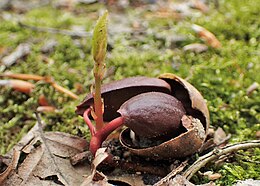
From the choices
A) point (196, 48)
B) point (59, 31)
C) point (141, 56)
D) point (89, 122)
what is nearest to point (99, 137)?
point (89, 122)

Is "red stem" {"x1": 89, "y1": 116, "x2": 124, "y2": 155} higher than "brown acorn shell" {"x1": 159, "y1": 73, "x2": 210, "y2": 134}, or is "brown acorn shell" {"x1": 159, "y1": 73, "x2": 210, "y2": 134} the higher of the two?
"brown acorn shell" {"x1": 159, "y1": 73, "x2": 210, "y2": 134}

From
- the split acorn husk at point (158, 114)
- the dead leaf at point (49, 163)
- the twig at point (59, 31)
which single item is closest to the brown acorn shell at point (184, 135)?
the split acorn husk at point (158, 114)

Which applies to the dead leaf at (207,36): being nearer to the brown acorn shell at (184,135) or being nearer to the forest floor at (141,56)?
the forest floor at (141,56)

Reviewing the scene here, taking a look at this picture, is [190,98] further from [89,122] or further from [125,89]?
[89,122]

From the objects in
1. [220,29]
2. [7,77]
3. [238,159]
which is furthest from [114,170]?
[220,29]

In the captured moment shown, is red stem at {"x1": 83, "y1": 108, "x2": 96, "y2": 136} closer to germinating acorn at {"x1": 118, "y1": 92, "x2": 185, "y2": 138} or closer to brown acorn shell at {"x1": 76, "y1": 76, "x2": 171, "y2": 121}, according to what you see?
brown acorn shell at {"x1": 76, "y1": 76, "x2": 171, "y2": 121}

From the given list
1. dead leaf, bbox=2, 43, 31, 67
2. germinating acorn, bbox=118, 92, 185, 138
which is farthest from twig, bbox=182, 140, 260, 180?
dead leaf, bbox=2, 43, 31, 67
